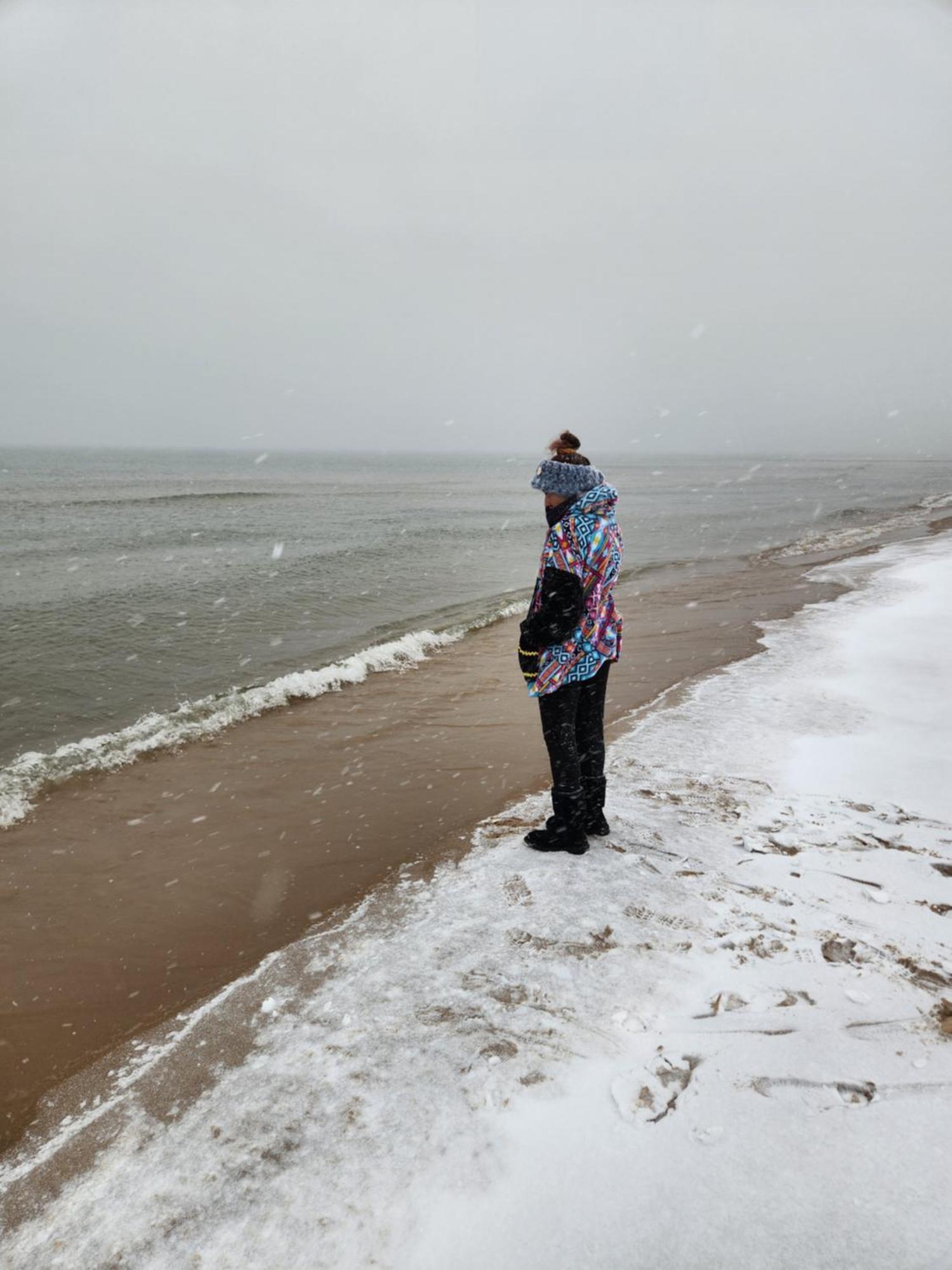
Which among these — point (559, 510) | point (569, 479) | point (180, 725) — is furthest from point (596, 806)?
point (180, 725)

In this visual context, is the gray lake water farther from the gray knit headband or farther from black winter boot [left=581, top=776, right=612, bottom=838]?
the gray knit headband

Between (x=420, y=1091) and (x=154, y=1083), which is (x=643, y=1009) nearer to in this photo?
(x=420, y=1091)

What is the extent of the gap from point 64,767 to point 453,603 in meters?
8.76

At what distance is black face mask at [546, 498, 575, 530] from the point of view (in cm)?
328

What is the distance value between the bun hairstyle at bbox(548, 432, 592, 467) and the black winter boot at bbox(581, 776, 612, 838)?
1717 mm

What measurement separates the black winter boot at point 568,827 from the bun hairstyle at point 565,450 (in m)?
1.72

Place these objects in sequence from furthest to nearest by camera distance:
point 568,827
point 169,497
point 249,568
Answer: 1. point 169,497
2. point 249,568
3. point 568,827

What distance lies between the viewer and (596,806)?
375 cm

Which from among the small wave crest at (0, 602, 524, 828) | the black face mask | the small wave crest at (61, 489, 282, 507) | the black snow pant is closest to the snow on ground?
the black snow pant

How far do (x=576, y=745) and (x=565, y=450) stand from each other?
5.13 feet

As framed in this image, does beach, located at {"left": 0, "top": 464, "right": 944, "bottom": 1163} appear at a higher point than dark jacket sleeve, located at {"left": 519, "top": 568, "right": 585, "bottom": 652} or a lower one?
lower

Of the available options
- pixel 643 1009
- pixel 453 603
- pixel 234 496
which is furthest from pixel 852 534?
pixel 234 496

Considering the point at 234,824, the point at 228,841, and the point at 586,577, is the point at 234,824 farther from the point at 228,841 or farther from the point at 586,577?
the point at 586,577

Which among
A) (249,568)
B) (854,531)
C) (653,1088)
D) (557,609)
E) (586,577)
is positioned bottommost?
(854,531)
